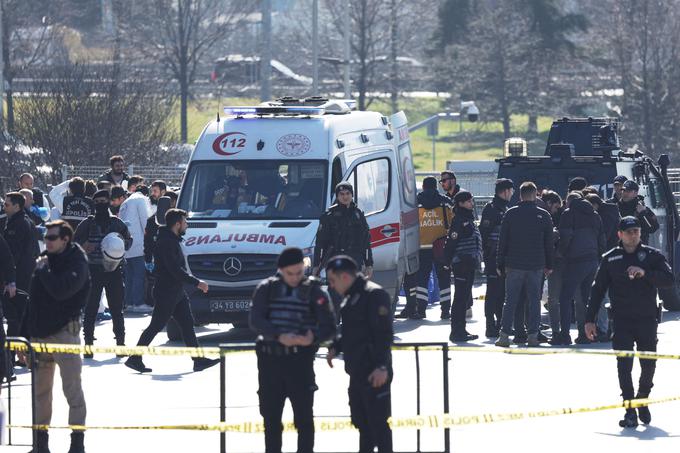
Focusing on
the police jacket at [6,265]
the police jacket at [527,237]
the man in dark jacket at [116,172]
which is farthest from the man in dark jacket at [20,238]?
the man in dark jacket at [116,172]

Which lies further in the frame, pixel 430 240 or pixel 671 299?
pixel 671 299

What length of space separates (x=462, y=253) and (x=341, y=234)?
1.61m

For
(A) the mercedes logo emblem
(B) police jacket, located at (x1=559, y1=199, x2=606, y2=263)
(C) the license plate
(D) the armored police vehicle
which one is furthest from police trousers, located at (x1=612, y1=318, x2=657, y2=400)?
(D) the armored police vehicle

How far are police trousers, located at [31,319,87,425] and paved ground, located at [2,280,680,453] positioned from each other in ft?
1.53

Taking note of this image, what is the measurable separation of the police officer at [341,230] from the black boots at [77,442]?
18.7 ft

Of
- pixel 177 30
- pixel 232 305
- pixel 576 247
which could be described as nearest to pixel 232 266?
pixel 232 305

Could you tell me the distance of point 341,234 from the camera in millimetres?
16219

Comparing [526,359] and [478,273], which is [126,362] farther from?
[478,273]

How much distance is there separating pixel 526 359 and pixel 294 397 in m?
7.20

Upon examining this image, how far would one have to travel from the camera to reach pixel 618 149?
21609mm

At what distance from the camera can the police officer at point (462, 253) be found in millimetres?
17078

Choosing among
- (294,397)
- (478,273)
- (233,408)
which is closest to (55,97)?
(478,273)

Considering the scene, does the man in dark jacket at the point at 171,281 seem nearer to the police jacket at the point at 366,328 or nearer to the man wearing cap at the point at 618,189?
the police jacket at the point at 366,328

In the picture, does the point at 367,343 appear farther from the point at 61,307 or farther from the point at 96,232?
the point at 96,232
